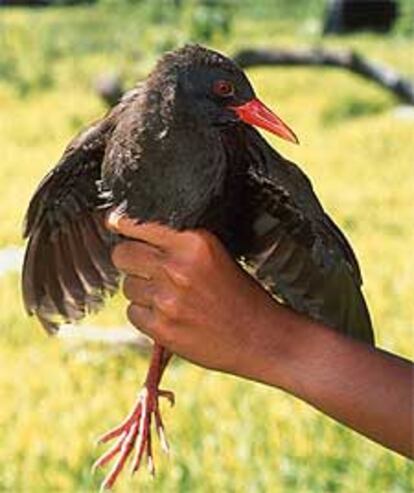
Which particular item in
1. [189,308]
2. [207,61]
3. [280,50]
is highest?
[207,61]

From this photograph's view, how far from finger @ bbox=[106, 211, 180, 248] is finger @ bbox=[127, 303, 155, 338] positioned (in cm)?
12

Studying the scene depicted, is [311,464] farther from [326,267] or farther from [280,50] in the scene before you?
[280,50]

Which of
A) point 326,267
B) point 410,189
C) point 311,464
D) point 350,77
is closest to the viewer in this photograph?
point 326,267

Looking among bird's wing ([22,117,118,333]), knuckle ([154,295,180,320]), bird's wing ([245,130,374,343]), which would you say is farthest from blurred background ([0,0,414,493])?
knuckle ([154,295,180,320])

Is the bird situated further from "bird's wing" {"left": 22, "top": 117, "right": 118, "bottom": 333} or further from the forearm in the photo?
the forearm

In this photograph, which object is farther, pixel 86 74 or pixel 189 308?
pixel 86 74

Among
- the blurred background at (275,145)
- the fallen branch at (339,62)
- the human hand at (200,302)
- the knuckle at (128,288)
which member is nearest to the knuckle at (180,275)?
the human hand at (200,302)

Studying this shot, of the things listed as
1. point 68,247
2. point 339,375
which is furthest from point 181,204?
point 68,247

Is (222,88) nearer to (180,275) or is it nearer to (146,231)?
(146,231)

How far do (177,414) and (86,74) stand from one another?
8666 mm

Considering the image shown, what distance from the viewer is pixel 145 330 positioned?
2.45m

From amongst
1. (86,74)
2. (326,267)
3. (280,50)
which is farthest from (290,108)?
(326,267)

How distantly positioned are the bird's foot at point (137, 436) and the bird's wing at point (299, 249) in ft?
1.21

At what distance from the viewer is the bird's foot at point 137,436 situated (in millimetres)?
2811
